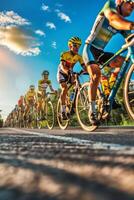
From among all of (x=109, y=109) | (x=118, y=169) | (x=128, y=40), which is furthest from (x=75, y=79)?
(x=118, y=169)

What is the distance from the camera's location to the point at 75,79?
34.0 feet

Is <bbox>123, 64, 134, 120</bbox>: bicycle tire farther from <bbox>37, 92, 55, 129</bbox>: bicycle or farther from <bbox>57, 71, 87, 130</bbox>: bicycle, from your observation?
<bbox>37, 92, 55, 129</bbox>: bicycle

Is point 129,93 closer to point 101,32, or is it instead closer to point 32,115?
point 101,32

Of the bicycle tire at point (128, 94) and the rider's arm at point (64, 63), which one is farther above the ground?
the rider's arm at point (64, 63)

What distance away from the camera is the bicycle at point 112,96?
6.80 m

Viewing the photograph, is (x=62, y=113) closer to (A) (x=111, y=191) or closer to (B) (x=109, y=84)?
(B) (x=109, y=84)

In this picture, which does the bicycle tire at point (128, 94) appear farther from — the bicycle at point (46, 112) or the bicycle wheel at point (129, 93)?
the bicycle at point (46, 112)

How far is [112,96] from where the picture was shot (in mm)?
7672

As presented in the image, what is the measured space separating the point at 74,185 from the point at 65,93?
10.9 m

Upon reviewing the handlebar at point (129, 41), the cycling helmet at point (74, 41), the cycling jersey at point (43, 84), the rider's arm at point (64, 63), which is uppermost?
the cycling jersey at point (43, 84)

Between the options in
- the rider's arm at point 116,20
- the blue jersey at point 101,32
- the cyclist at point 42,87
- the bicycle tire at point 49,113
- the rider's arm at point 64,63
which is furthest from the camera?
the cyclist at point 42,87

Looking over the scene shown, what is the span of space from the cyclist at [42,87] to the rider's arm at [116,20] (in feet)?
35.0

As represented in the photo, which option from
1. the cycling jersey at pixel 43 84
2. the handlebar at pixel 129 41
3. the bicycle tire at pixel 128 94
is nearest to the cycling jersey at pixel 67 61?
the handlebar at pixel 129 41

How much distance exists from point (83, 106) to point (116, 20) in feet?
8.13
